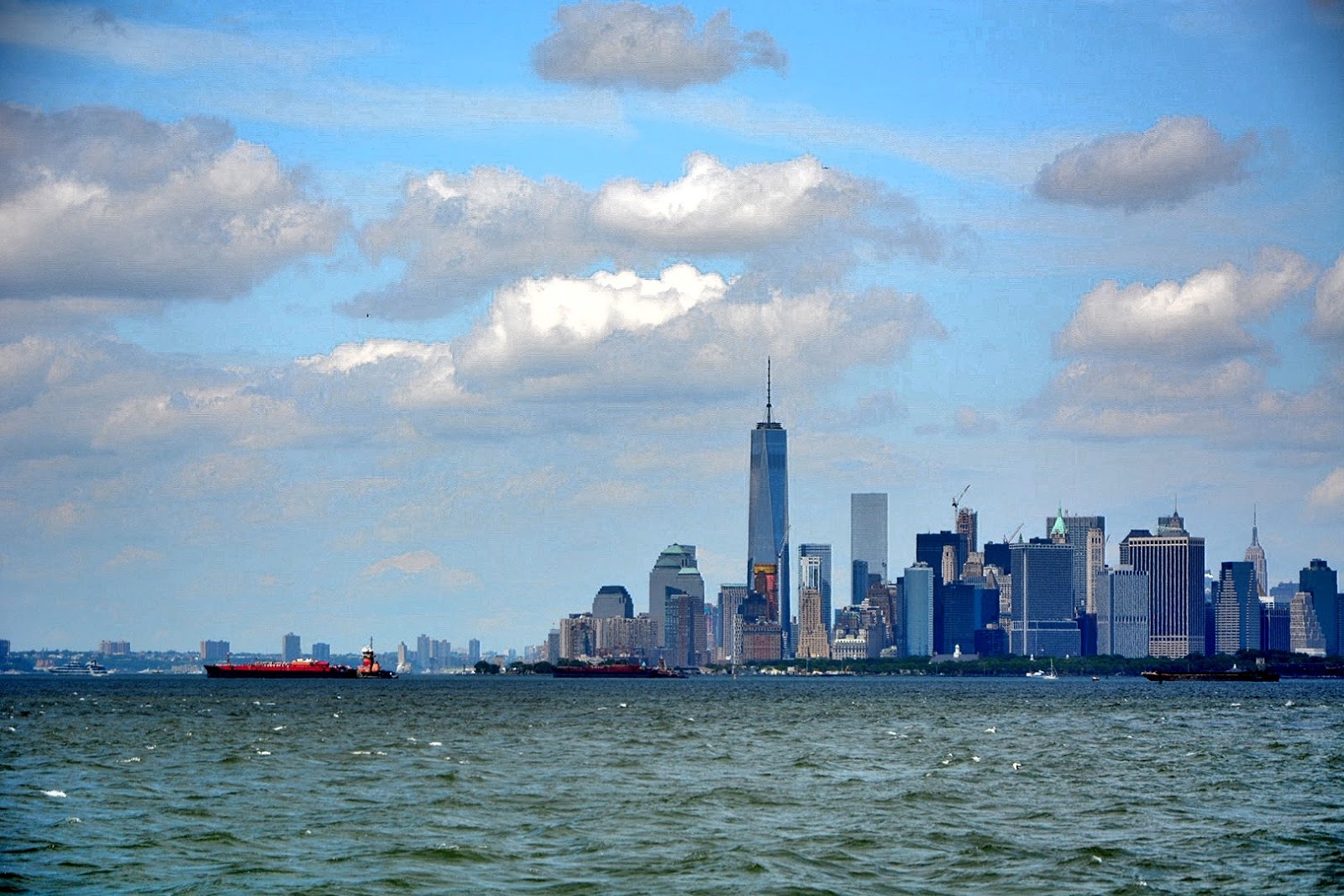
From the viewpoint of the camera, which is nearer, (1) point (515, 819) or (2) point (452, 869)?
(2) point (452, 869)

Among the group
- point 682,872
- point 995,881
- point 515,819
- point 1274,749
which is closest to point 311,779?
point 515,819

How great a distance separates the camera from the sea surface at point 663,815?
2260 inches

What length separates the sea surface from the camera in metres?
57.4

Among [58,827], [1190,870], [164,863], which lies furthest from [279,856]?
[1190,870]

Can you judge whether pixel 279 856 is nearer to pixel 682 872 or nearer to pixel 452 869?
pixel 452 869

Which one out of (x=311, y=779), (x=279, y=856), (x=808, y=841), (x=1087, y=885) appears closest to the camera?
(x=1087, y=885)

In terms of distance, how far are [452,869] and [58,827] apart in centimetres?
1992

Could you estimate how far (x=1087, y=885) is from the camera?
56.1m

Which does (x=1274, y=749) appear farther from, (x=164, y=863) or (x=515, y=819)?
(x=164, y=863)

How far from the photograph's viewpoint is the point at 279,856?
60.6 m

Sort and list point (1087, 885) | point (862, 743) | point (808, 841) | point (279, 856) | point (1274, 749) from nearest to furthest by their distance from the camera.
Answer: point (1087, 885) → point (279, 856) → point (808, 841) → point (1274, 749) → point (862, 743)

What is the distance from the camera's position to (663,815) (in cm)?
7494

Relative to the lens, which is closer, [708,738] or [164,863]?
[164,863]

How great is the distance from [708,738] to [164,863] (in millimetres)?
80947
